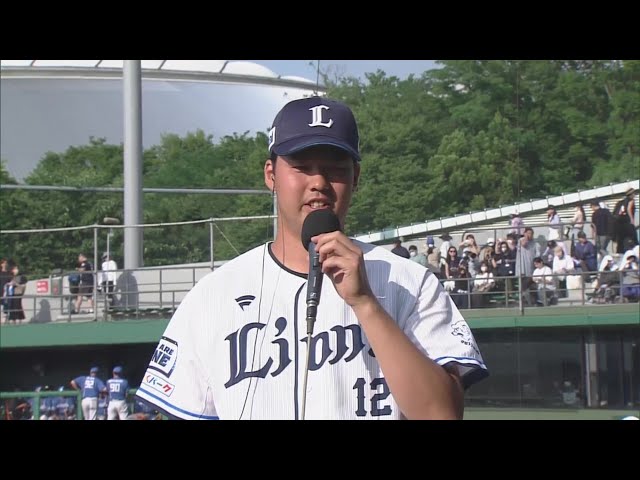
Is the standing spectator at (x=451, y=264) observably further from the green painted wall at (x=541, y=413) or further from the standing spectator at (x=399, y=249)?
the green painted wall at (x=541, y=413)

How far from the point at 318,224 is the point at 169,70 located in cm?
2660

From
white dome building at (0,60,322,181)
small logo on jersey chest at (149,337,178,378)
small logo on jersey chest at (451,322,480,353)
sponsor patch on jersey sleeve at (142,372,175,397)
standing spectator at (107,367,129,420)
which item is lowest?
standing spectator at (107,367,129,420)

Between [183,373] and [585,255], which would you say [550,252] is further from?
[183,373]

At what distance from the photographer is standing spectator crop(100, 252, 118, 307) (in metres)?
15.4

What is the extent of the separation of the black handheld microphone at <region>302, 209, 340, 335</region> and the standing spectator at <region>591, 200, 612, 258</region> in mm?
10966

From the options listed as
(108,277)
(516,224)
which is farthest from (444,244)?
(108,277)

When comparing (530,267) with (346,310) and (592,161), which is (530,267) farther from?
(346,310)

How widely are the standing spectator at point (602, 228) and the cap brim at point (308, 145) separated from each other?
10833 millimetres

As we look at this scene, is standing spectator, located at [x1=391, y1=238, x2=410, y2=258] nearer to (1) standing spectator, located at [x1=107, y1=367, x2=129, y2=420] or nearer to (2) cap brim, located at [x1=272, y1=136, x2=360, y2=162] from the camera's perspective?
(1) standing spectator, located at [x1=107, y1=367, x2=129, y2=420]

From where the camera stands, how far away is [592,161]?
50.9 feet

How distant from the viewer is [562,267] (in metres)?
12.7

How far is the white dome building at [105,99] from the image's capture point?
992 inches

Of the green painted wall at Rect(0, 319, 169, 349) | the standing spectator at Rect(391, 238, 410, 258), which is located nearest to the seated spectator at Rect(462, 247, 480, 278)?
the standing spectator at Rect(391, 238, 410, 258)
